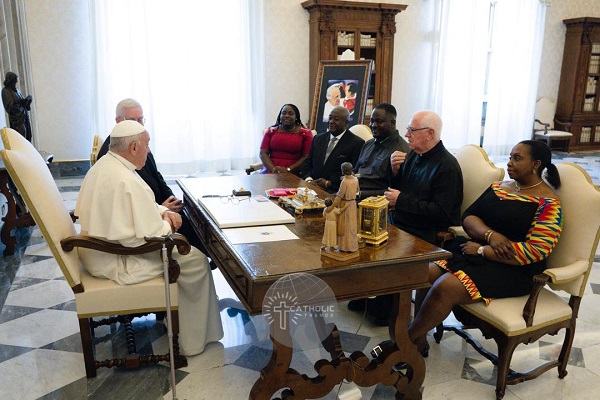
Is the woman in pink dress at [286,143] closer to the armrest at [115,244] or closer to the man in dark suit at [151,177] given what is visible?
the man in dark suit at [151,177]

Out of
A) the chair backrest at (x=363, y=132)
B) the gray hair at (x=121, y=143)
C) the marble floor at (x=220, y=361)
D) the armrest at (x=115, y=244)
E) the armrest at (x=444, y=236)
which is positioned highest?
the gray hair at (x=121, y=143)

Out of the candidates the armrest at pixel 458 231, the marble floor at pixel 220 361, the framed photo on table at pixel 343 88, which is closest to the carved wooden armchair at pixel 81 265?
the marble floor at pixel 220 361

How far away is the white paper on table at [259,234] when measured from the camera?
7.17 ft

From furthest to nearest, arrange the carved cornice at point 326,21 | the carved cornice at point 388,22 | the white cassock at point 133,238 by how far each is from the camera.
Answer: the carved cornice at point 388,22 < the carved cornice at point 326,21 < the white cassock at point 133,238

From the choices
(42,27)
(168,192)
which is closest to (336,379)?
(168,192)

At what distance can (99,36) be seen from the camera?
679 cm

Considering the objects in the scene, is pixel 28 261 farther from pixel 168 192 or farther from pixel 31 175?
pixel 31 175

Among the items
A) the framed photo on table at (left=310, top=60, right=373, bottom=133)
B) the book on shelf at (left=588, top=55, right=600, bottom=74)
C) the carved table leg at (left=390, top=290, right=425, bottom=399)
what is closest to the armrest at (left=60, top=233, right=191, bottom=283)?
the carved table leg at (left=390, top=290, right=425, bottom=399)

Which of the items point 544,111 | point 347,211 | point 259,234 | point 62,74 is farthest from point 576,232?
point 544,111

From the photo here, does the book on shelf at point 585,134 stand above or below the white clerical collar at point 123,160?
below

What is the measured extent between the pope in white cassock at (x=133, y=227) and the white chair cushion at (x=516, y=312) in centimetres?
136

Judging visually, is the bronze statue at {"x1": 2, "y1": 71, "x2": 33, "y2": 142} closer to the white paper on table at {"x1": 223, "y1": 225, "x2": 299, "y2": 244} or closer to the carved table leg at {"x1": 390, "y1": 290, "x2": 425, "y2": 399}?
the white paper on table at {"x1": 223, "y1": 225, "x2": 299, "y2": 244}

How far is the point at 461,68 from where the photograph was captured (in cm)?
913

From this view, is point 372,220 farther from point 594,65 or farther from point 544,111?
point 594,65
